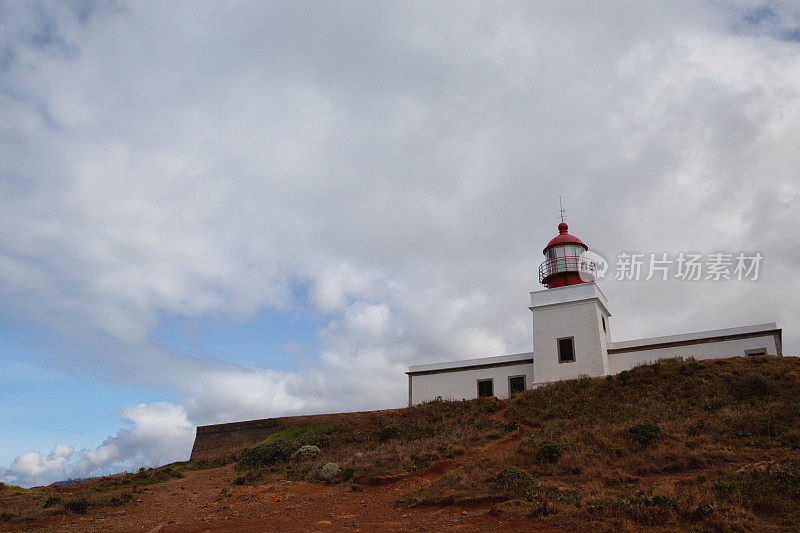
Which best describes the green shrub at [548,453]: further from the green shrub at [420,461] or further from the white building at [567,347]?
the white building at [567,347]

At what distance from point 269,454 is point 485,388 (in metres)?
11.7

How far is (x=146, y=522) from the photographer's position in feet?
37.2

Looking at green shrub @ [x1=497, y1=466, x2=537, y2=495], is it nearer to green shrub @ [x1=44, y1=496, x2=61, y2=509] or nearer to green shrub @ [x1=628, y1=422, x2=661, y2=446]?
green shrub @ [x1=628, y1=422, x2=661, y2=446]

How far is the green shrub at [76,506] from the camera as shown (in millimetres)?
12883

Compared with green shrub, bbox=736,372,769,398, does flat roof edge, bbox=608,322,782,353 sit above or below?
above

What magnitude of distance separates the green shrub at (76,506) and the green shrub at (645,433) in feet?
46.4

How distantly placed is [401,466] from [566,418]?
6789 millimetres

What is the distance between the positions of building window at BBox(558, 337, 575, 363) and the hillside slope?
7.54 ft

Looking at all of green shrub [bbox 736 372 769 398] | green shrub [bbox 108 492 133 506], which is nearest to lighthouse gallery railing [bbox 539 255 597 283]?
green shrub [bbox 736 372 769 398]

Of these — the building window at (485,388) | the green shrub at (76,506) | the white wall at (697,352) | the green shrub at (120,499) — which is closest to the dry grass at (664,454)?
the white wall at (697,352)

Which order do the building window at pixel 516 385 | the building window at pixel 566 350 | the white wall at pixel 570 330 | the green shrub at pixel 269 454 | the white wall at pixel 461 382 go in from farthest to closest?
the white wall at pixel 461 382
the building window at pixel 516 385
the building window at pixel 566 350
the white wall at pixel 570 330
the green shrub at pixel 269 454

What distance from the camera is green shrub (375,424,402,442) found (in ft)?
65.9

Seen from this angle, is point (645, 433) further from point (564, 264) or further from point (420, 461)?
point (564, 264)

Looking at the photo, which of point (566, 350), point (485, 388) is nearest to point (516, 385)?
point (485, 388)
